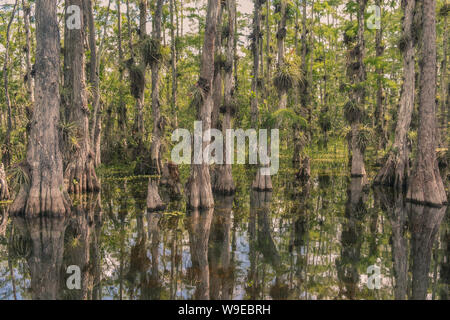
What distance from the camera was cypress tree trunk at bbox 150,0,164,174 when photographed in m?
17.2

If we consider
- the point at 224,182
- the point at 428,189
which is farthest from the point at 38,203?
the point at 428,189

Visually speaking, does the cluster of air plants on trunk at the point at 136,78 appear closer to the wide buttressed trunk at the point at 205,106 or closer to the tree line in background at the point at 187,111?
the tree line in background at the point at 187,111

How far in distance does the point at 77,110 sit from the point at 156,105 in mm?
4557

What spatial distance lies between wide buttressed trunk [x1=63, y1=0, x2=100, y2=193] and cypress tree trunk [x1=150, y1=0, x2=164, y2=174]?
343cm

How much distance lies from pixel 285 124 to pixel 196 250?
14.4 meters

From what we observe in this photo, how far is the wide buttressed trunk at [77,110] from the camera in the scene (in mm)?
14938

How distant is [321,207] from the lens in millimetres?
12672

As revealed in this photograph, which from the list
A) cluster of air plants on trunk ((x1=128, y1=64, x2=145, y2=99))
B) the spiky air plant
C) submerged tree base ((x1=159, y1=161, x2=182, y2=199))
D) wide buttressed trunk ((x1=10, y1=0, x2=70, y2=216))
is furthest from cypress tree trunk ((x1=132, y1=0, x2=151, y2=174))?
the spiky air plant

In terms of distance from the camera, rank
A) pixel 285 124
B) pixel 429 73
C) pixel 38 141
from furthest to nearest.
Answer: pixel 285 124 < pixel 429 73 < pixel 38 141

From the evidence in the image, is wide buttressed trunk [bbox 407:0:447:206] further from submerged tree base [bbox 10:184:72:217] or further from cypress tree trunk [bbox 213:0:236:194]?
submerged tree base [bbox 10:184:72:217]
